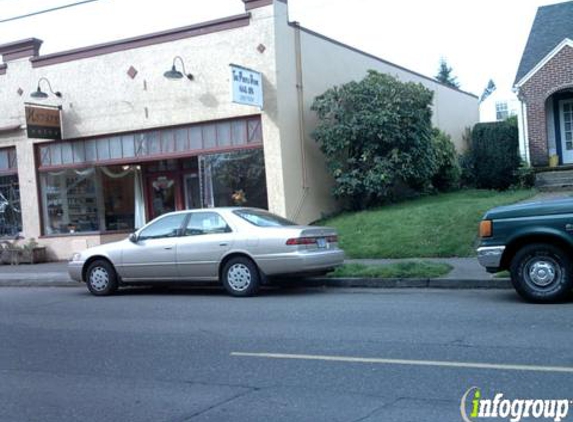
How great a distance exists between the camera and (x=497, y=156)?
917 inches

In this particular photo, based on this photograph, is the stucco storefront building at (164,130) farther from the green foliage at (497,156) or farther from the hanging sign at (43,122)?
the green foliage at (497,156)

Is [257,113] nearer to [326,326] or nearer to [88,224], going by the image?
[88,224]

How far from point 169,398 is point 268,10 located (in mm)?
12703

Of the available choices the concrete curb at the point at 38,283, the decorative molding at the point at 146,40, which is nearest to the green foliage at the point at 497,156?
the decorative molding at the point at 146,40

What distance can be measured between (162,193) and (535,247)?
42.0 ft

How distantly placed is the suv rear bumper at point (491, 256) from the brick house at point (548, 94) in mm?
12812

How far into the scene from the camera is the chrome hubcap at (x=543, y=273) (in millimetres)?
9148

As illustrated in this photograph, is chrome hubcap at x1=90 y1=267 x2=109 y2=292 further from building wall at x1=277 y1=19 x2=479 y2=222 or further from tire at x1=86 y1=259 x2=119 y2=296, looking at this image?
building wall at x1=277 y1=19 x2=479 y2=222

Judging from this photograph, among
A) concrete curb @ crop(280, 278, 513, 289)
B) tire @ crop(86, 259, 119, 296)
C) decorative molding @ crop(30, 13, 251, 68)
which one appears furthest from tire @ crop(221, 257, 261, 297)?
decorative molding @ crop(30, 13, 251, 68)

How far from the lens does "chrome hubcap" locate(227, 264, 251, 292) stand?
11398mm

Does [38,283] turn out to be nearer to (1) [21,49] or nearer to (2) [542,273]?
(1) [21,49]

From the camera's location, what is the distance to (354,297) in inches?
430

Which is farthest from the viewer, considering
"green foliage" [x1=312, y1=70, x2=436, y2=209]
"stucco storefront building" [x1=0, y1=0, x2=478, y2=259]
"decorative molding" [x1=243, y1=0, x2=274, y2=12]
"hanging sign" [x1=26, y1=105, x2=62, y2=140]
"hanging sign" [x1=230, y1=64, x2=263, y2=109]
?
"hanging sign" [x1=26, y1=105, x2=62, y2=140]

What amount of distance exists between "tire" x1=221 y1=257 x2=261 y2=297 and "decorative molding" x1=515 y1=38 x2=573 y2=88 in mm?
13336
